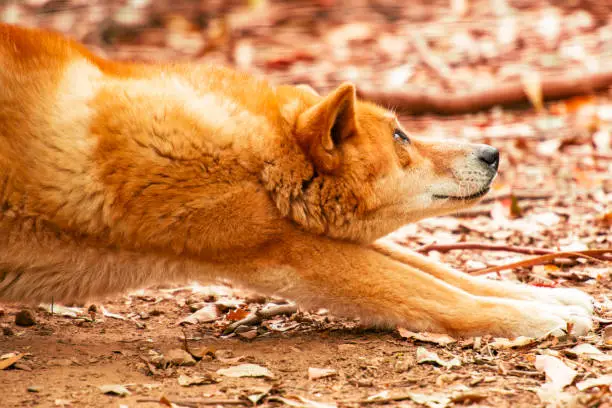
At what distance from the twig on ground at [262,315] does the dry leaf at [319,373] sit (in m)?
0.90

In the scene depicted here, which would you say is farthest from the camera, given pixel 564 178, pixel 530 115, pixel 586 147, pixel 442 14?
pixel 442 14

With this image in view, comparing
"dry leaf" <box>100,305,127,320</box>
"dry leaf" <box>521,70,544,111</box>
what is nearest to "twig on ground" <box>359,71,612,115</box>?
"dry leaf" <box>521,70,544,111</box>

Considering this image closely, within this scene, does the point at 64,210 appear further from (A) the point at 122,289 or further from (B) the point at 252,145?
(B) the point at 252,145

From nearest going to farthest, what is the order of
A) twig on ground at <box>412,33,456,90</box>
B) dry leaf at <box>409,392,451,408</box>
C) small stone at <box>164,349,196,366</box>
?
dry leaf at <box>409,392,451,408</box> → small stone at <box>164,349,196,366</box> → twig on ground at <box>412,33,456,90</box>

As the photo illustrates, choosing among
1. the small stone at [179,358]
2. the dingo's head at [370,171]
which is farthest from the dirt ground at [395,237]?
the dingo's head at [370,171]

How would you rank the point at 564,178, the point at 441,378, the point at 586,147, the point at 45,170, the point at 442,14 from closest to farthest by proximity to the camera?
the point at 441,378, the point at 45,170, the point at 564,178, the point at 586,147, the point at 442,14

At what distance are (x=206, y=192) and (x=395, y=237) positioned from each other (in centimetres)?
254

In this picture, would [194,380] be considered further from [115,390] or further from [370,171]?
[370,171]

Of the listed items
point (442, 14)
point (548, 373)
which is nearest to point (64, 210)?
point (548, 373)

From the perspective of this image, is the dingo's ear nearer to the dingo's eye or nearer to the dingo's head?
the dingo's head

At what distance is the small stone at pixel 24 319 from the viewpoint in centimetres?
464

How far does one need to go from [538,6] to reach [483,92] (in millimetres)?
3273

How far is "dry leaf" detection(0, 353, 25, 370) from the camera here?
3.83 metres

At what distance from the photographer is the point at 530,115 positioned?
9.23 m
